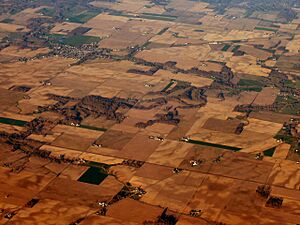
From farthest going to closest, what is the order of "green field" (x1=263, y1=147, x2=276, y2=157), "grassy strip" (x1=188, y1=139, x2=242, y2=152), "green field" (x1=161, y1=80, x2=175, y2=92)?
1. "green field" (x1=161, y1=80, x2=175, y2=92)
2. "grassy strip" (x1=188, y1=139, x2=242, y2=152)
3. "green field" (x1=263, y1=147, x2=276, y2=157)

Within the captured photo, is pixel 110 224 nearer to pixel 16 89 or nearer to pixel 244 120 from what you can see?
pixel 244 120

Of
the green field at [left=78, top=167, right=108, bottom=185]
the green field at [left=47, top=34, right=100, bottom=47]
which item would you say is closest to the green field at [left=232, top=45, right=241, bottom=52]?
the green field at [left=47, top=34, right=100, bottom=47]

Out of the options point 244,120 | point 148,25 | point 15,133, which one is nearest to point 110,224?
point 15,133

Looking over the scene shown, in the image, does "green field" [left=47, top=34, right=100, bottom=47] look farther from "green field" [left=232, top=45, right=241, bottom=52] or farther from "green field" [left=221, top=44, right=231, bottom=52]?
"green field" [left=232, top=45, right=241, bottom=52]

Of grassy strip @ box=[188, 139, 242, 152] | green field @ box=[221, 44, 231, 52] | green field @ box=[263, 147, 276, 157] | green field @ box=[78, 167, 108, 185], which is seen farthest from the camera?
green field @ box=[221, 44, 231, 52]

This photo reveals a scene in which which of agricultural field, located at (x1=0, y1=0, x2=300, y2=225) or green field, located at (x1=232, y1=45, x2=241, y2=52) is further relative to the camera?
green field, located at (x1=232, y1=45, x2=241, y2=52)

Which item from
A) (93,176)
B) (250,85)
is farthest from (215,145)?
(250,85)
